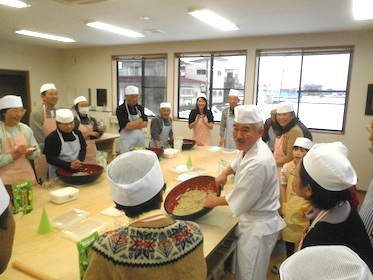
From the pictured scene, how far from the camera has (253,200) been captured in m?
1.55

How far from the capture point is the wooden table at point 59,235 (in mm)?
1117

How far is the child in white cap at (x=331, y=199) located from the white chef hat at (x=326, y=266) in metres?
0.60

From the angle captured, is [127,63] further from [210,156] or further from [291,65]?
[210,156]

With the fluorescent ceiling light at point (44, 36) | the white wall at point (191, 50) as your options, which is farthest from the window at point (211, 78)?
the fluorescent ceiling light at point (44, 36)

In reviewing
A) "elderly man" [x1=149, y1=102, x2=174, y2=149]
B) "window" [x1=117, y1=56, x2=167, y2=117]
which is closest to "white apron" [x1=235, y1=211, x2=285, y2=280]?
"elderly man" [x1=149, y1=102, x2=174, y2=149]

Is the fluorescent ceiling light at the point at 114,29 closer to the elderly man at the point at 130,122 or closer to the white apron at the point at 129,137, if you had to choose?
the elderly man at the point at 130,122

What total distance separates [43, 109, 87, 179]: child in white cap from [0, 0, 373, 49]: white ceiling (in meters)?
1.24

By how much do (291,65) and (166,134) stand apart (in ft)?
9.20

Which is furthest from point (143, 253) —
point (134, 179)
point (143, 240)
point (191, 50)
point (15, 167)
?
point (191, 50)

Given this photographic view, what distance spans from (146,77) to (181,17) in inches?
111

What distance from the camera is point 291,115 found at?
278cm

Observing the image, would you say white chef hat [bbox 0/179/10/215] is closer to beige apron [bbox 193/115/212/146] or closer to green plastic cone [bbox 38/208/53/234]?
green plastic cone [bbox 38/208/53/234]

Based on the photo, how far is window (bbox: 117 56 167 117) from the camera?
6.20m

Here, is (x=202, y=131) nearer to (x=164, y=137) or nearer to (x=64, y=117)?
(x=164, y=137)
